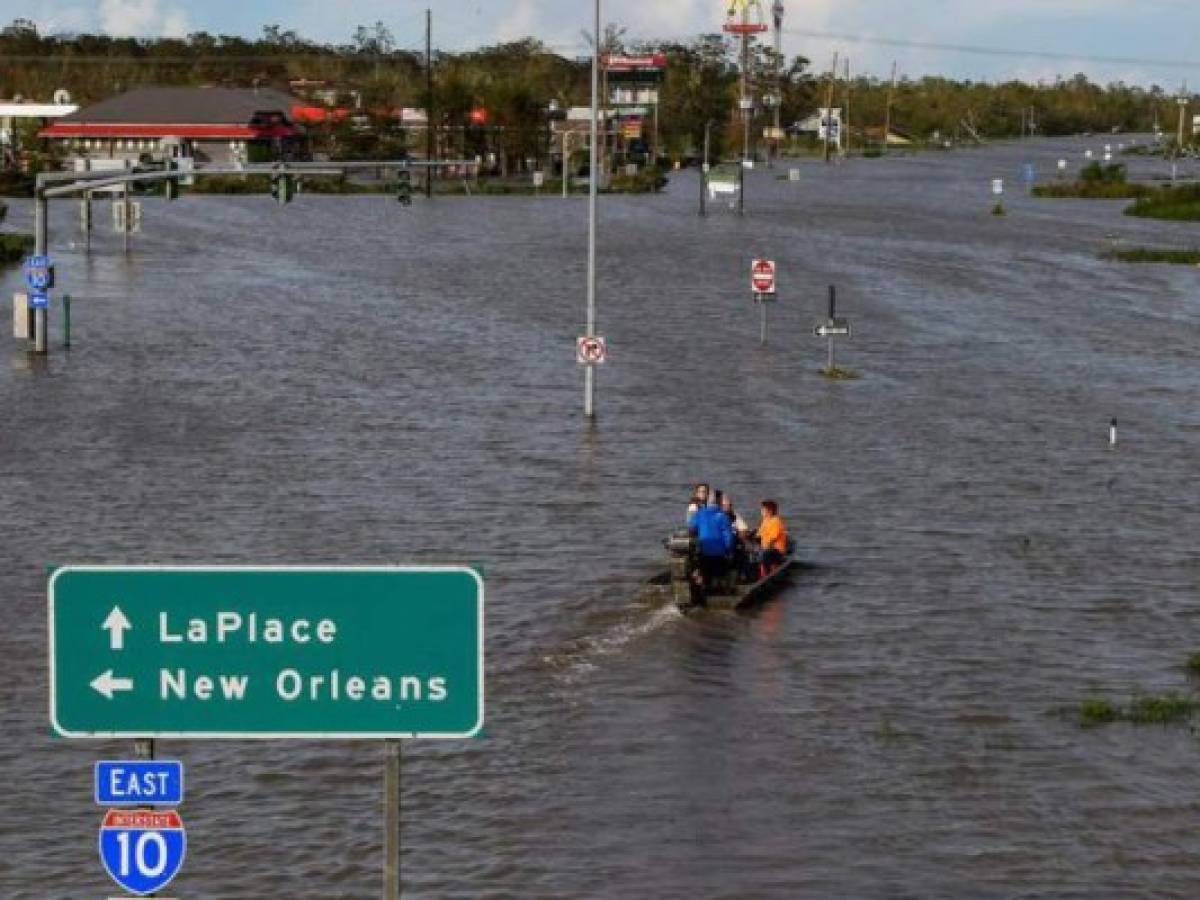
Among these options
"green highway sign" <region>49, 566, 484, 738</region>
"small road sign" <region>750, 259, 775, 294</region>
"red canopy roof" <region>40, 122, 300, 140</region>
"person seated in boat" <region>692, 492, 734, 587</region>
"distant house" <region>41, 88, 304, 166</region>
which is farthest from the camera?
"red canopy roof" <region>40, 122, 300, 140</region>

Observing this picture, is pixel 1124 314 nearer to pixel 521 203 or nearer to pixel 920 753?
pixel 920 753

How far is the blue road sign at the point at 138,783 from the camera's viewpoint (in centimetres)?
972

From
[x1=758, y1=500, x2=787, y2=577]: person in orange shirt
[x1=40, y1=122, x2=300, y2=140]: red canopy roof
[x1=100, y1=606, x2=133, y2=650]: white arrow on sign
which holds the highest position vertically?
[x1=40, y1=122, x2=300, y2=140]: red canopy roof

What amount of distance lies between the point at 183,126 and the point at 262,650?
155 metres

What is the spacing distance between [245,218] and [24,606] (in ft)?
291

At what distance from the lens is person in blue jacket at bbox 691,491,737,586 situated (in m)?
27.4

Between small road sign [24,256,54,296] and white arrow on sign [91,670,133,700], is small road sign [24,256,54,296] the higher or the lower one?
the lower one

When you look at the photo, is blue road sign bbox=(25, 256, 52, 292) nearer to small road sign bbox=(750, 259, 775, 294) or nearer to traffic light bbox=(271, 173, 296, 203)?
traffic light bbox=(271, 173, 296, 203)

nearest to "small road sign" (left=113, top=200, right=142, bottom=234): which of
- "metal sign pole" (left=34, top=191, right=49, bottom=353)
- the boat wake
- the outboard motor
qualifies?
"metal sign pole" (left=34, top=191, right=49, bottom=353)

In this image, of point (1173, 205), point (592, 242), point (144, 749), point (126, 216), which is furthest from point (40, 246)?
point (1173, 205)

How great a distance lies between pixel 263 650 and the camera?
9.27m

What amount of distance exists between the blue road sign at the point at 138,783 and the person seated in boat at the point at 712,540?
1789cm

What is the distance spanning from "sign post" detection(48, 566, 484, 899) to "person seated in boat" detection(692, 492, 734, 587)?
18.2 m

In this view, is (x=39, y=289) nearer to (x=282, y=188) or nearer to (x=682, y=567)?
(x=282, y=188)
